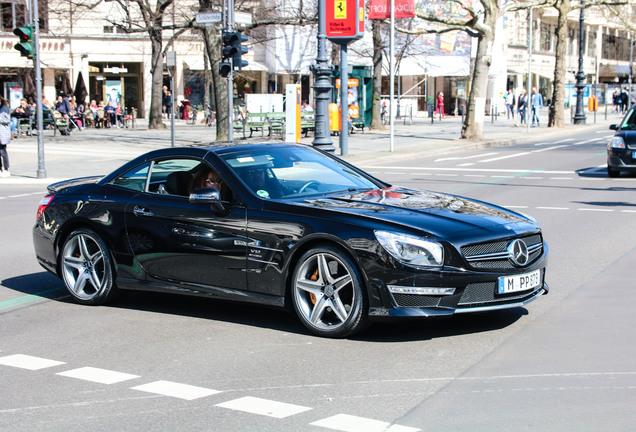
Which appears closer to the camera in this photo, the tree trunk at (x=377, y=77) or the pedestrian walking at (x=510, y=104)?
the tree trunk at (x=377, y=77)

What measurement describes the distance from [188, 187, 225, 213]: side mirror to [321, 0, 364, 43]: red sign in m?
20.3

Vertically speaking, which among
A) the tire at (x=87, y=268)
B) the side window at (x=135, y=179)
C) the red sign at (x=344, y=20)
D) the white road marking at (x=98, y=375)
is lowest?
the white road marking at (x=98, y=375)

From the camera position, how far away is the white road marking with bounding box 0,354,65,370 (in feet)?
19.4

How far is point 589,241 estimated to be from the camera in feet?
36.0

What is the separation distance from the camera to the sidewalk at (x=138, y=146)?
78.6 feet

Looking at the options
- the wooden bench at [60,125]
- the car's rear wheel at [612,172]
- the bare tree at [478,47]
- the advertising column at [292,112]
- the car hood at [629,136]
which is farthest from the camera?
the wooden bench at [60,125]

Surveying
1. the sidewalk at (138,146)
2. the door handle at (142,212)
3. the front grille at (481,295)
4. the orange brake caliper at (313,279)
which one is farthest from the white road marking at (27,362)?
the sidewalk at (138,146)

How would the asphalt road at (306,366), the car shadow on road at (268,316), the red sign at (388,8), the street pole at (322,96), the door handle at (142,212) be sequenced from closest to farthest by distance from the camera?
the asphalt road at (306,366)
the car shadow on road at (268,316)
the door handle at (142,212)
the street pole at (322,96)
the red sign at (388,8)

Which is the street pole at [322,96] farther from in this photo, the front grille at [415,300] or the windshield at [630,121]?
the front grille at [415,300]

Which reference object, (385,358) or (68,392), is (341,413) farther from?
(68,392)

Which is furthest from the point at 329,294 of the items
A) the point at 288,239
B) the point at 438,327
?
the point at 438,327

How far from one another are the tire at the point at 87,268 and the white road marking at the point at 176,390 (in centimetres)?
247

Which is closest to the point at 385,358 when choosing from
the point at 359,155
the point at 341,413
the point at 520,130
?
the point at 341,413

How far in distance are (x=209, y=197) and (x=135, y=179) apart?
123 centimetres
